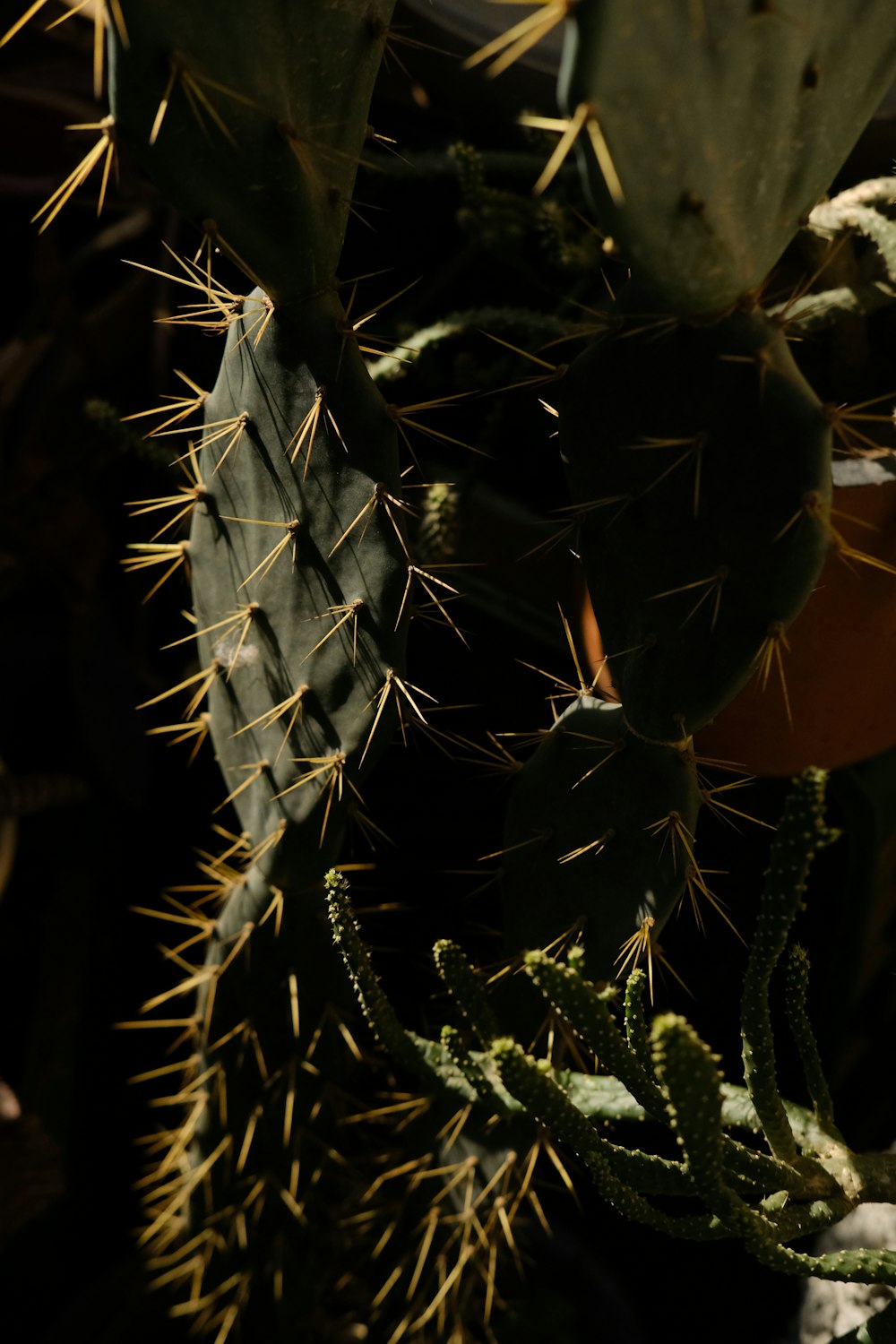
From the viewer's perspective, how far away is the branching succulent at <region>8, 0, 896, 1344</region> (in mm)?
431

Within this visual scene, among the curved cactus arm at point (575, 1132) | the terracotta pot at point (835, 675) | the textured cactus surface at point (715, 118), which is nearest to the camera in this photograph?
the textured cactus surface at point (715, 118)

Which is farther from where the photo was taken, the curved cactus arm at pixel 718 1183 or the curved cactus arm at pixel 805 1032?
the curved cactus arm at pixel 805 1032

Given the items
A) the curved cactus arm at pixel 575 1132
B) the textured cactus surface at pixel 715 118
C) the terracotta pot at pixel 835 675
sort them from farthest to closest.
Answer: the terracotta pot at pixel 835 675 < the curved cactus arm at pixel 575 1132 < the textured cactus surface at pixel 715 118

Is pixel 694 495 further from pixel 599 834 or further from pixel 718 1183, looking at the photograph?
pixel 718 1183

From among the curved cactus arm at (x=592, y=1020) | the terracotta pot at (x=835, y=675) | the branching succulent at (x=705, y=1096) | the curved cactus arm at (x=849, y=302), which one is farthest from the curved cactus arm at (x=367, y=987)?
the curved cactus arm at (x=849, y=302)

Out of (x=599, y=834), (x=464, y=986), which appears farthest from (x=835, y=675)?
(x=464, y=986)

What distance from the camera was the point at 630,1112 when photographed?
2.05 ft

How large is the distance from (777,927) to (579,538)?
21cm

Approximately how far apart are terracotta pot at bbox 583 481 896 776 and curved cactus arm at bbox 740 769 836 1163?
0.59 ft

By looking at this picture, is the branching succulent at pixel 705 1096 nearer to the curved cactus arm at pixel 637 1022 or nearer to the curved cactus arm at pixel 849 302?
the curved cactus arm at pixel 637 1022

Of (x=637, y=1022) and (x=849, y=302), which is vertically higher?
(x=849, y=302)

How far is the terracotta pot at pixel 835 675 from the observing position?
2.11 feet

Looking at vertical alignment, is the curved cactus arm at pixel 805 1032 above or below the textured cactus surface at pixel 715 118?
below

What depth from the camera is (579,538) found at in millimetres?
578
